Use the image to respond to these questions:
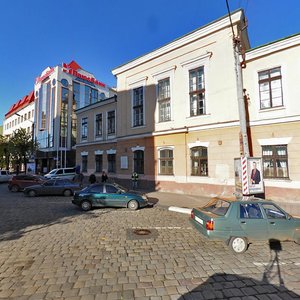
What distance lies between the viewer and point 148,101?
66.8 ft

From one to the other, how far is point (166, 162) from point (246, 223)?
40.9ft

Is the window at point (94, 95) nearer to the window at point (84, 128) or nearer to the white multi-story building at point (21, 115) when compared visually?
the white multi-story building at point (21, 115)

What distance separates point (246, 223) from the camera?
6.41 meters

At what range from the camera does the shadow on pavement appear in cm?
420

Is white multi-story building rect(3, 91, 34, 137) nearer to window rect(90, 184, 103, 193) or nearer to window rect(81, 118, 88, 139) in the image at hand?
window rect(81, 118, 88, 139)

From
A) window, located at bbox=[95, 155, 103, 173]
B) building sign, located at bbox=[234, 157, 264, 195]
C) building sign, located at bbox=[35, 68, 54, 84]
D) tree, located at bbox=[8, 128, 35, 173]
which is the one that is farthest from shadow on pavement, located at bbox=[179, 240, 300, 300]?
building sign, located at bbox=[35, 68, 54, 84]

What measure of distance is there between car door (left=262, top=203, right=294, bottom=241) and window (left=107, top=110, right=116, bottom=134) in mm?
19980

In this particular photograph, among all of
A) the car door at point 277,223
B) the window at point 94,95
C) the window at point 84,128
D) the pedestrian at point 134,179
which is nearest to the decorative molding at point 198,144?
the pedestrian at point 134,179

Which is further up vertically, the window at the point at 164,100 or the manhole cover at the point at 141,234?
the window at the point at 164,100

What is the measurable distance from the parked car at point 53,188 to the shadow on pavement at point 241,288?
14.6 metres

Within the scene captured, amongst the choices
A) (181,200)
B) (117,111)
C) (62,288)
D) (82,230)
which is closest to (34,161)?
(117,111)

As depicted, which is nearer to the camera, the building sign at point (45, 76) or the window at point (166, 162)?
the window at point (166, 162)

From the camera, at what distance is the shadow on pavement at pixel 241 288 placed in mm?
4203

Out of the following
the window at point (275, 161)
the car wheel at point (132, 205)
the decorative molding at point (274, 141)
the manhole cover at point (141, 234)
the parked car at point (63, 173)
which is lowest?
the manhole cover at point (141, 234)
